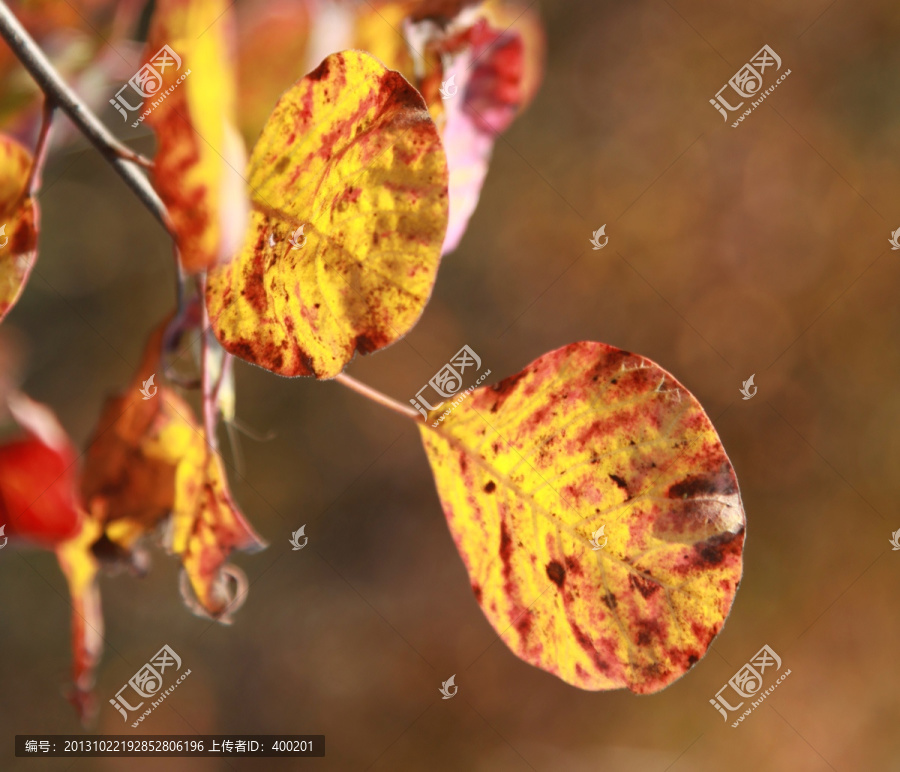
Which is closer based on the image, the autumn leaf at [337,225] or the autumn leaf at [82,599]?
the autumn leaf at [337,225]

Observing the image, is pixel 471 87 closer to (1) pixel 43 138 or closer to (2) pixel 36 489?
(1) pixel 43 138

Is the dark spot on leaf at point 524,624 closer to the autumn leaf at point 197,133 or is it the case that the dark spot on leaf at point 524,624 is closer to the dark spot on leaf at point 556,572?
the dark spot on leaf at point 556,572

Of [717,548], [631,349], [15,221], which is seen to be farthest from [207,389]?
[631,349]

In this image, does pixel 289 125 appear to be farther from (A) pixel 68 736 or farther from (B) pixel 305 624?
(A) pixel 68 736

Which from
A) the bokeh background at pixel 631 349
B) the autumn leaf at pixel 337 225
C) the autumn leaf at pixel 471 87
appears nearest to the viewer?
the autumn leaf at pixel 337 225

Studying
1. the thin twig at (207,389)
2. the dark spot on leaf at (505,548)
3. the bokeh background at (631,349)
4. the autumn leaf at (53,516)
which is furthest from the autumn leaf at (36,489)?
the bokeh background at (631,349)

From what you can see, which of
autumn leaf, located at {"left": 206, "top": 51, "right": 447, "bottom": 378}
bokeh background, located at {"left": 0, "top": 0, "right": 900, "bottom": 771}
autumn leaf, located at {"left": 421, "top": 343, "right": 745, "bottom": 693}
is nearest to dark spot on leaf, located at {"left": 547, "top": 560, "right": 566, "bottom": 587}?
autumn leaf, located at {"left": 421, "top": 343, "right": 745, "bottom": 693}

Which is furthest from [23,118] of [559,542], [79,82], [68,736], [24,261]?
[68,736]

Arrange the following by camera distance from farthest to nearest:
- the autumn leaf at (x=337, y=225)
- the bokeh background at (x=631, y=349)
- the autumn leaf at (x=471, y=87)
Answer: the bokeh background at (x=631, y=349) → the autumn leaf at (x=471, y=87) → the autumn leaf at (x=337, y=225)
